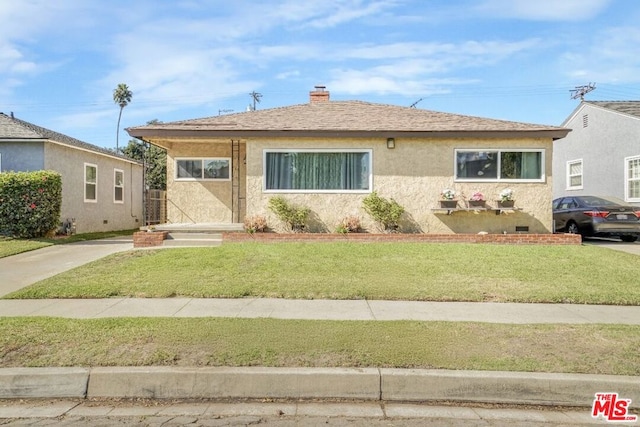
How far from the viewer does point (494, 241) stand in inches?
477

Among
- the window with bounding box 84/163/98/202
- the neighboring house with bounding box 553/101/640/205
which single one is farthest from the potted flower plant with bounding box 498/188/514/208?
the window with bounding box 84/163/98/202

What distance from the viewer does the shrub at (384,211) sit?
1248cm

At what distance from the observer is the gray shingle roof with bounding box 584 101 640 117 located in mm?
17328

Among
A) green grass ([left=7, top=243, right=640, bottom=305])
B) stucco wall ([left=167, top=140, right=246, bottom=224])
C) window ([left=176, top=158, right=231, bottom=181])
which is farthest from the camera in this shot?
window ([left=176, top=158, right=231, bottom=181])

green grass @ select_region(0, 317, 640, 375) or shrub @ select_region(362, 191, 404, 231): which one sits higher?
shrub @ select_region(362, 191, 404, 231)

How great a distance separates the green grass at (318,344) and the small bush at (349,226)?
6.62 m

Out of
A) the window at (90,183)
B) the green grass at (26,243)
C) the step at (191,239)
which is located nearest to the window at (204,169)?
the step at (191,239)

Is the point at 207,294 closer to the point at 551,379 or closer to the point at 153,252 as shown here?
the point at 153,252

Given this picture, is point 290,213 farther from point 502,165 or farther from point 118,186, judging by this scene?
point 118,186

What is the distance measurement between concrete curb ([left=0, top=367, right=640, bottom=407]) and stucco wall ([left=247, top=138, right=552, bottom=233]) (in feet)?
28.3

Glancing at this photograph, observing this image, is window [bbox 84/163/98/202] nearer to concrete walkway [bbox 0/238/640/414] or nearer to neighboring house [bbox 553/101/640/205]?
concrete walkway [bbox 0/238/640/414]

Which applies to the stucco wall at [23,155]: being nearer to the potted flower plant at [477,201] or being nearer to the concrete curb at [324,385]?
the concrete curb at [324,385]

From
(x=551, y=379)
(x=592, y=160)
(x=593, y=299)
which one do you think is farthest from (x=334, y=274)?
(x=592, y=160)

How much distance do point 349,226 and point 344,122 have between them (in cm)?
329
